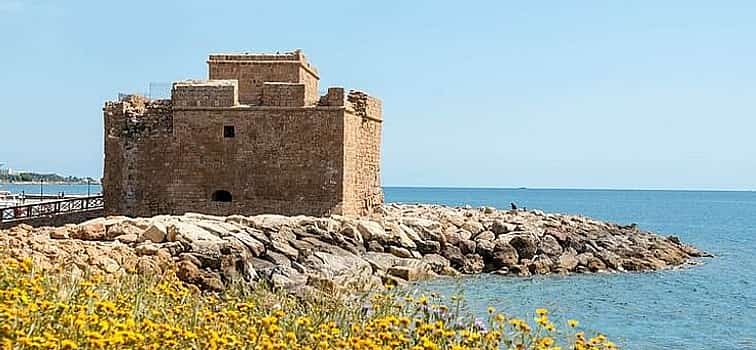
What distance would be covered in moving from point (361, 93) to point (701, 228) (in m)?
39.9

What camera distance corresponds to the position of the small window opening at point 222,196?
73.4ft

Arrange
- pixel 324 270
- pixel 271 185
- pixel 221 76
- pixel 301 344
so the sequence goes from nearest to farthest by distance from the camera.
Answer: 1. pixel 301 344
2. pixel 324 270
3. pixel 271 185
4. pixel 221 76

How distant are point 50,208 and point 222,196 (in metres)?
4.82

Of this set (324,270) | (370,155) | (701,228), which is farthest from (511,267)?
(701,228)

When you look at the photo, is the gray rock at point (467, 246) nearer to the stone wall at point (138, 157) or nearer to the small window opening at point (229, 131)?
the small window opening at point (229, 131)

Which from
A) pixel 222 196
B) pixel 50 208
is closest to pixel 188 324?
pixel 222 196

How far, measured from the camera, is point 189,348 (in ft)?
16.6

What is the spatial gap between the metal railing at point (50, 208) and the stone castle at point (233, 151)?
50.4 inches

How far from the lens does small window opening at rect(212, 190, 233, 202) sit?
2236 centimetres

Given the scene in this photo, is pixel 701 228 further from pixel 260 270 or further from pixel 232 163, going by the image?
pixel 260 270

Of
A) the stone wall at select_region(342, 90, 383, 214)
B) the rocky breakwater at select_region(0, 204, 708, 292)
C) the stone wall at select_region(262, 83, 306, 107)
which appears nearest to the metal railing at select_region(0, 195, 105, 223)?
the stone wall at select_region(262, 83, 306, 107)

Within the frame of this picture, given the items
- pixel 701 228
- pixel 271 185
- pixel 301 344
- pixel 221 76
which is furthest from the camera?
pixel 701 228

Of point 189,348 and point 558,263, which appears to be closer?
point 189,348

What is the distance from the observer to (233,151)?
72.9ft
